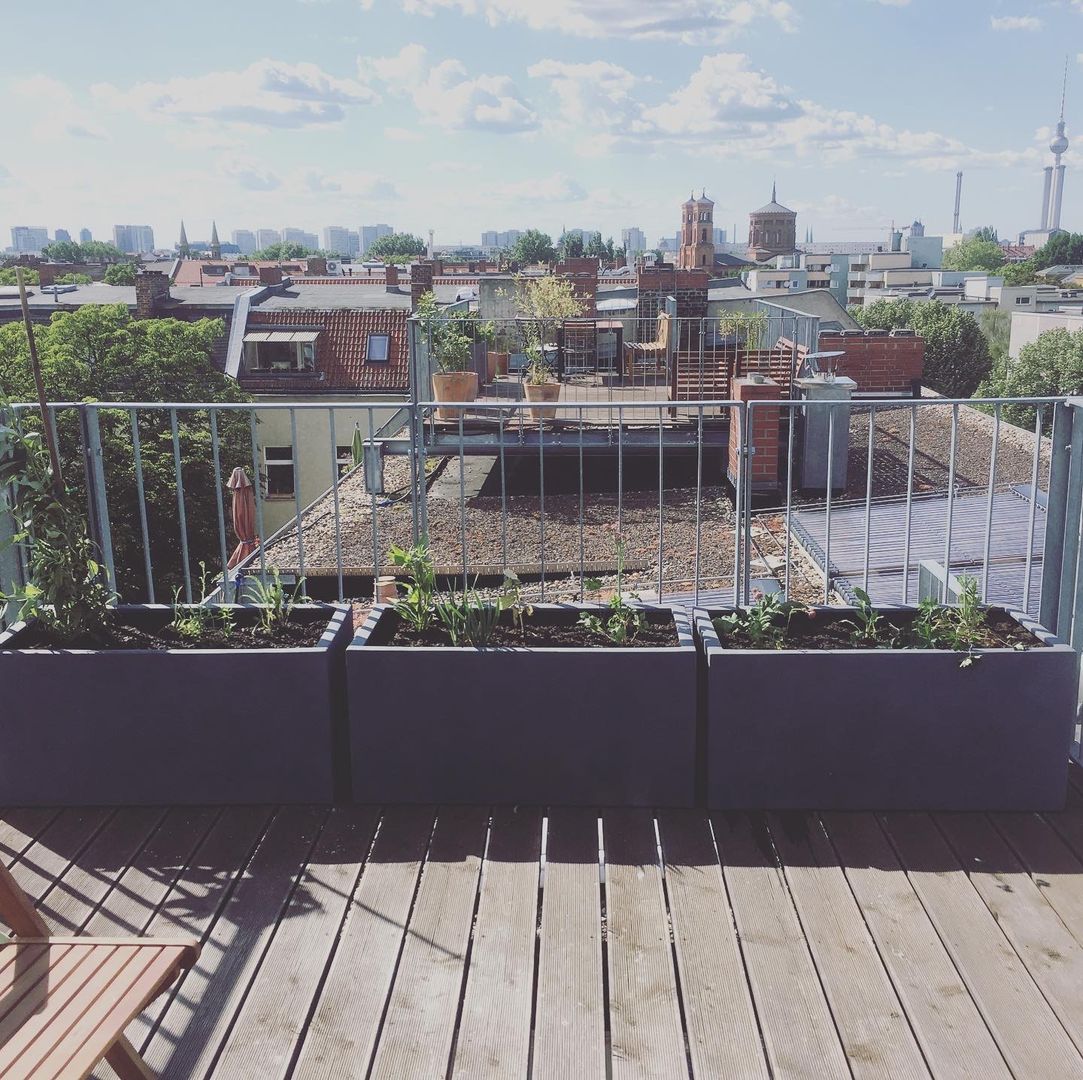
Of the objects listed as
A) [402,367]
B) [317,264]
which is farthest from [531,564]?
[317,264]

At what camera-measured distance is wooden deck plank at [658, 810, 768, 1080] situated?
2115mm

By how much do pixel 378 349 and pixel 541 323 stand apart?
62.4 ft

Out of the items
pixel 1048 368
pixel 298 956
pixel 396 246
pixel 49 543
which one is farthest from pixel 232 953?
pixel 396 246

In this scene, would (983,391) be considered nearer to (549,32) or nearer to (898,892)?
(549,32)

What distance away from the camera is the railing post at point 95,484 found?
3.66m

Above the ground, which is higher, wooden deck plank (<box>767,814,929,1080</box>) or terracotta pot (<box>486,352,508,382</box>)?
terracotta pot (<box>486,352,508,382</box>)

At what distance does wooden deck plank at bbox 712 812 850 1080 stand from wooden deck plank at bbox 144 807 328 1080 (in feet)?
3.68

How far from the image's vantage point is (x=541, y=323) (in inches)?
571

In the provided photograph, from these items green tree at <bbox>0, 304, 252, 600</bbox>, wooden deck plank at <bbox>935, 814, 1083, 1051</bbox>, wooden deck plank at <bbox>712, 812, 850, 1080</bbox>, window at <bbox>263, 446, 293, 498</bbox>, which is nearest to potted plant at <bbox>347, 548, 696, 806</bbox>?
wooden deck plank at <bbox>712, 812, 850, 1080</bbox>

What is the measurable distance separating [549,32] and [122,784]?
13681 mm

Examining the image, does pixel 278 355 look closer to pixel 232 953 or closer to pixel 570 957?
pixel 232 953

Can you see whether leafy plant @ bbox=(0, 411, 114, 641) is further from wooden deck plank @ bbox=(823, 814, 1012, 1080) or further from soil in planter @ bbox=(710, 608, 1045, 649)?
wooden deck plank @ bbox=(823, 814, 1012, 1080)

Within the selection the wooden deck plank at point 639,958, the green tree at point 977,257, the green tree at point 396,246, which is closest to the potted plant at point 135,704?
the wooden deck plank at point 639,958

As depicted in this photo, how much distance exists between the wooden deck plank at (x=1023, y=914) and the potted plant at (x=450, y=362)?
9582 mm
